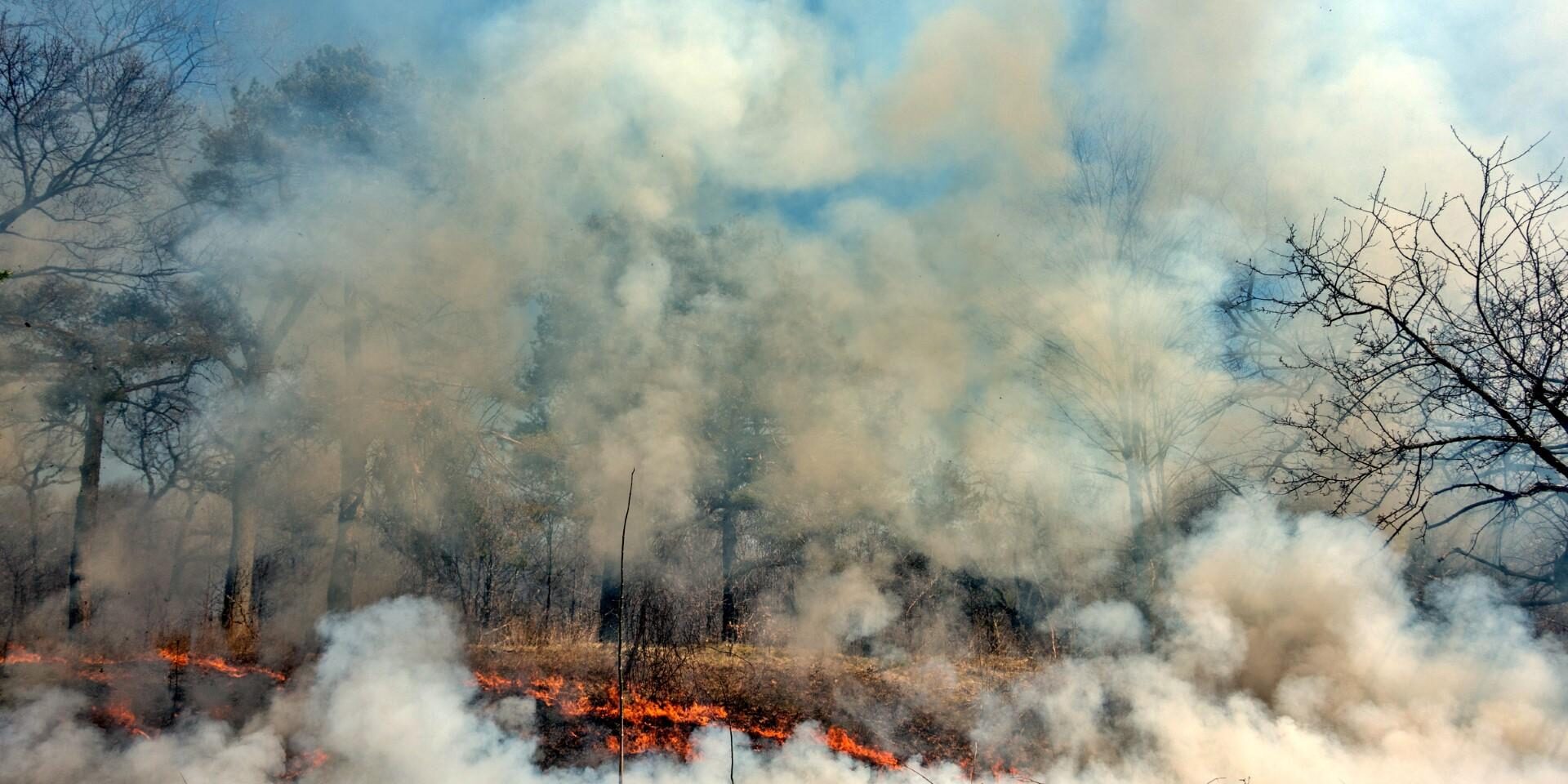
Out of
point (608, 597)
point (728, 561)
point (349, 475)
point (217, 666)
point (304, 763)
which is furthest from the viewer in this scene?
point (728, 561)

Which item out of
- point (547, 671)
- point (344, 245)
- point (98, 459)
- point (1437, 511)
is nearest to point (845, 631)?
point (547, 671)

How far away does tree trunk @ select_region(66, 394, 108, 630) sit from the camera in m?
9.60

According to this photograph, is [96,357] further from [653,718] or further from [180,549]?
[653,718]

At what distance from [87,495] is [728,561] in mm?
8763

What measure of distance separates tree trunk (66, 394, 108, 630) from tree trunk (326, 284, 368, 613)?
2.71m

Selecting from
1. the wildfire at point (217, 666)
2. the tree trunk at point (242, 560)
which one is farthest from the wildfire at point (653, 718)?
the tree trunk at point (242, 560)

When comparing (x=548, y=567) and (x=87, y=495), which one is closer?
(x=87, y=495)

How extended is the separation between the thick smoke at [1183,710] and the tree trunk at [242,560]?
268 cm

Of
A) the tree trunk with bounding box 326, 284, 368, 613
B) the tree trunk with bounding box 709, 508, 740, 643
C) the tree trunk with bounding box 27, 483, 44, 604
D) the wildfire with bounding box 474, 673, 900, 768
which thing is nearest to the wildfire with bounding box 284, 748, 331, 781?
the wildfire with bounding box 474, 673, 900, 768

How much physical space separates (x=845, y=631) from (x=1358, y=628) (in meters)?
5.64

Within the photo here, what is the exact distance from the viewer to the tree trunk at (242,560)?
370 inches

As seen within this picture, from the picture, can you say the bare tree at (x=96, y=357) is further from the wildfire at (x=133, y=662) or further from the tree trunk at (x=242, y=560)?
the wildfire at (x=133, y=662)

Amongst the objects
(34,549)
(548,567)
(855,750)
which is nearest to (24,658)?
(34,549)

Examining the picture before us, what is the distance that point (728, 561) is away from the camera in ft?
41.9
